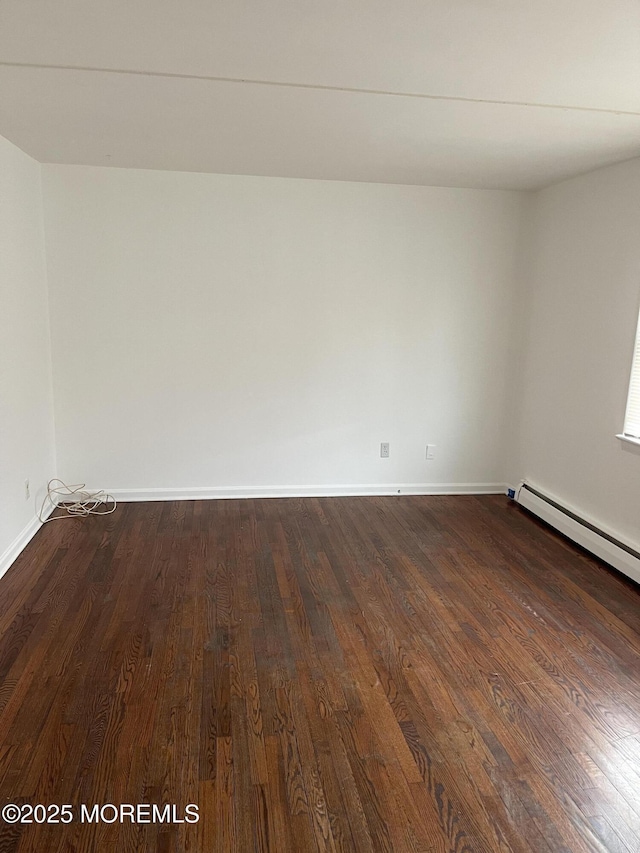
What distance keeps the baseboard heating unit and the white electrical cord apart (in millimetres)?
3140

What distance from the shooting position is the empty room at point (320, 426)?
1985 mm

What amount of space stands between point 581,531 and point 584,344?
1.24 metres

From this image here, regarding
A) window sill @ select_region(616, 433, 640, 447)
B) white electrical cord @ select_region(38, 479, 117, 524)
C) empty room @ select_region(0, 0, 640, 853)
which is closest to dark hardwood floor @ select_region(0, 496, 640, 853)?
empty room @ select_region(0, 0, 640, 853)

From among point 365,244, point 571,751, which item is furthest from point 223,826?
point 365,244

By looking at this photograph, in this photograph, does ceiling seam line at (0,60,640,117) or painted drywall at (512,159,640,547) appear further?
painted drywall at (512,159,640,547)

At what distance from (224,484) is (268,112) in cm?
280

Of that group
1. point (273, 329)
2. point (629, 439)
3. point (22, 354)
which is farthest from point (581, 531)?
point (22, 354)

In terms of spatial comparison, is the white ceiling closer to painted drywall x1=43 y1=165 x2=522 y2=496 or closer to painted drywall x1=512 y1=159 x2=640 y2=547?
painted drywall x1=512 y1=159 x2=640 y2=547

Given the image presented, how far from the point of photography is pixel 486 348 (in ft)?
16.2

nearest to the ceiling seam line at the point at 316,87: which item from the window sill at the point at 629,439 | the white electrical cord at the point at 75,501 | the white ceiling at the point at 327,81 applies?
the white ceiling at the point at 327,81

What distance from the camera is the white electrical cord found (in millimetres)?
4410

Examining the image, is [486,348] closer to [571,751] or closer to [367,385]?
[367,385]

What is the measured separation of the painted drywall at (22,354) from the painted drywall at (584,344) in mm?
3617

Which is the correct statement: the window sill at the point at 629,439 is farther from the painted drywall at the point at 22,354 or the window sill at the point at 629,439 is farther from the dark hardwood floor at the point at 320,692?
the painted drywall at the point at 22,354
